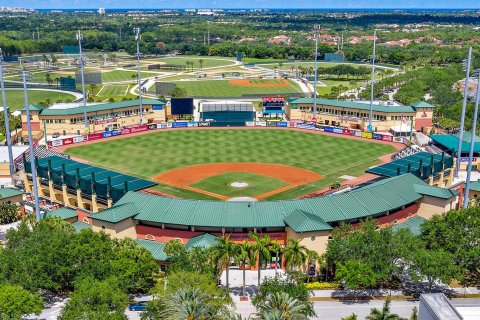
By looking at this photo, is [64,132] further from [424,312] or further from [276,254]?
[424,312]

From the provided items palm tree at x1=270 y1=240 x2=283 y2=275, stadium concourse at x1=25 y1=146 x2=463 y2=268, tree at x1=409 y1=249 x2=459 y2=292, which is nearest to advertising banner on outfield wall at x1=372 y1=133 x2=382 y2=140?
stadium concourse at x1=25 y1=146 x2=463 y2=268

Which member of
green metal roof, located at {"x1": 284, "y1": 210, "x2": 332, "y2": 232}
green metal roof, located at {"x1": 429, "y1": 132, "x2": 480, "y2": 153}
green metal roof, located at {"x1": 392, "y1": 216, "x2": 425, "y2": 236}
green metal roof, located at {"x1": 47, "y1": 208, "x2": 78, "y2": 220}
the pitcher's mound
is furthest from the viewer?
green metal roof, located at {"x1": 429, "y1": 132, "x2": 480, "y2": 153}

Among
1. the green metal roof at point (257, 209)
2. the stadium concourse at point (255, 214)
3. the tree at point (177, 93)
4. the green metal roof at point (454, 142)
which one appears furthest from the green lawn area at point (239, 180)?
the tree at point (177, 93)

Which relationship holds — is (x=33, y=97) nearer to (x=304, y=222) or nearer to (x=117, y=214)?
(x=117, y=214)

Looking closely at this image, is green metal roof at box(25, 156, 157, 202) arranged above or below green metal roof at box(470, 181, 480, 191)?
above

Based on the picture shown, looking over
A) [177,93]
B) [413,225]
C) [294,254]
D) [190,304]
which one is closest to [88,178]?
[294,254]

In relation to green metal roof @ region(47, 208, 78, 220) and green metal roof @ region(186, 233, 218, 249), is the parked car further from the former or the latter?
green metal roof @ region(47, 208, 78, 220)

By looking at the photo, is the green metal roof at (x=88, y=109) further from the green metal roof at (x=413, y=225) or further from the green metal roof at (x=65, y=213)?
the green metal roof at (x=413, y=225)

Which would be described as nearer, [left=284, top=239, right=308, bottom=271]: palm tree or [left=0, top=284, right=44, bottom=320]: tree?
[left=0, top=284, right=44, bottom=320]: tree
